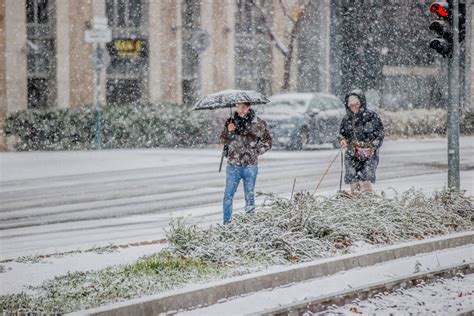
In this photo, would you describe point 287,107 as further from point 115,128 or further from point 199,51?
point 199,51

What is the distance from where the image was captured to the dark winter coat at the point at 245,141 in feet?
36.9

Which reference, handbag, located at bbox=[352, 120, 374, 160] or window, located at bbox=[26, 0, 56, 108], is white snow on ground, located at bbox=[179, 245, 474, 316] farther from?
window, located at bbox=[26, 0, 56, 108]

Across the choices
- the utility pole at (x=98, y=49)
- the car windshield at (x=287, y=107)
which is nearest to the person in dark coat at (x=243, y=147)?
the utility pole at (x=98, y=49)

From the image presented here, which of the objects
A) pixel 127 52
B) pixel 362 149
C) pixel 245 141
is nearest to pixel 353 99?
pixel 362 149

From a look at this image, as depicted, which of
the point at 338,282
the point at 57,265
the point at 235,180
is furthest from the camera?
the point at 235,180

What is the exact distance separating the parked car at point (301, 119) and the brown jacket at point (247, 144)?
47.8 ft

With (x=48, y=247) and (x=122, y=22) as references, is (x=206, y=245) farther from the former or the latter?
(x=122, y=22)

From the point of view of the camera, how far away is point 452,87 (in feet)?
39.7

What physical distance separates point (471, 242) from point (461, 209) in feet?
3.24

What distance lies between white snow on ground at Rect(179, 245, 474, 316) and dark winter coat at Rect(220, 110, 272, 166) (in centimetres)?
250

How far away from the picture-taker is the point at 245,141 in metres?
11.2

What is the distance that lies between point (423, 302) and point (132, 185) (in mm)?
10995

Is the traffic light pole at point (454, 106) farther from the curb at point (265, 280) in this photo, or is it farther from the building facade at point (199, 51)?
the building facade at point (199, 51)

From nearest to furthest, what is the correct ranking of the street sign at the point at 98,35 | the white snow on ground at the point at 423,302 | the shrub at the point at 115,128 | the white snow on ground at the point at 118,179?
the white snow on ground at the point at 423,302 → the white snow on ground at the point at 118,179 → the street sign at the point at 98,35 → the shrub at the point at 115,128
